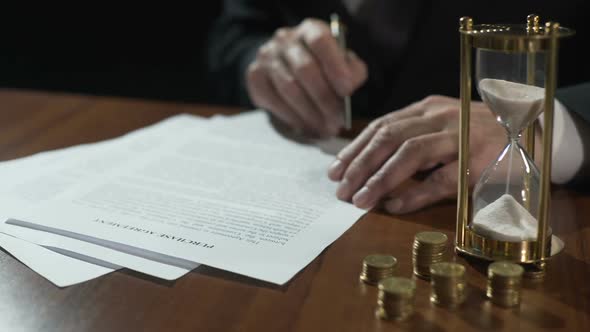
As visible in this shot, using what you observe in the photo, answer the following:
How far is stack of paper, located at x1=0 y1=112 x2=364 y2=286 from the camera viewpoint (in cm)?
84

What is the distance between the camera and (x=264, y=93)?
4.97ft

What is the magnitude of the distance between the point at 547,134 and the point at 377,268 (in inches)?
8.8

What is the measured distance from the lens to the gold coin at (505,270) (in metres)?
0.72

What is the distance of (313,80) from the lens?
1.41 m

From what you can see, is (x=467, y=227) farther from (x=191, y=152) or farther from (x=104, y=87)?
(x=104, y=87)

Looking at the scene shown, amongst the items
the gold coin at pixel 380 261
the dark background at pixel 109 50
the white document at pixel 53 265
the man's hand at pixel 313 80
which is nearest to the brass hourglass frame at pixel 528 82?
the gold coin at pixel 380 261

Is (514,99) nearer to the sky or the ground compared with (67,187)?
nearer to the sky

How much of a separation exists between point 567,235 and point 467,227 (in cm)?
15

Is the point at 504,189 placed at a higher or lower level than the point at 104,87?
higher

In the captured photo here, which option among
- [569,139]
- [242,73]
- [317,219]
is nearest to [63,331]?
[317,219]

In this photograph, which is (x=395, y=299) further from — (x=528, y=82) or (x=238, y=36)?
(x=238, y=36)

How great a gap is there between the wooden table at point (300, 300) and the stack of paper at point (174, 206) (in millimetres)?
20

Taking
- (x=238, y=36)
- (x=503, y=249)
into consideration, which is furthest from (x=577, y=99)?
(x=238, y=36)

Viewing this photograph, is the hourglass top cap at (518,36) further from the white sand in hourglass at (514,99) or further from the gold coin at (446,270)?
the gold coin at (446,270)
